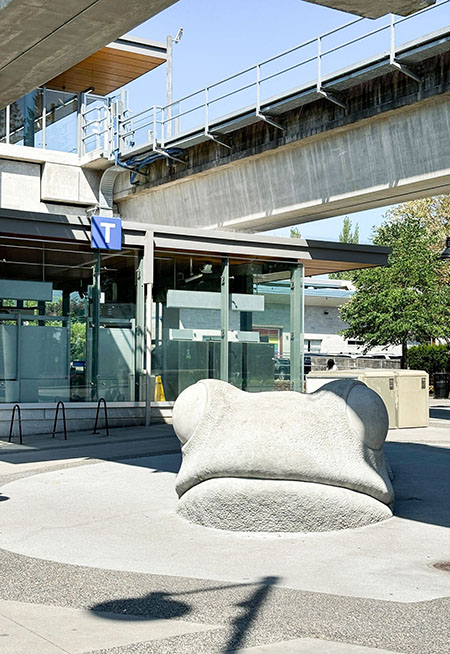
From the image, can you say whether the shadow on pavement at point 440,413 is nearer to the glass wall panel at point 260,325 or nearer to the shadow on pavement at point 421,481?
the glass wall panel at point 260,325

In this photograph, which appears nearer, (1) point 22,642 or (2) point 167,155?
(1) point 22,642

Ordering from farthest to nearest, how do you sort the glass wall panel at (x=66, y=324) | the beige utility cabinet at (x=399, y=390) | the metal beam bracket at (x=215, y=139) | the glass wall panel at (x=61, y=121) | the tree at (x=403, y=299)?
the tree at (x=403, y=299) → the glass wall panel at (x=61, y=121) → the metal beam bracket at (x=215, y=139) → the beige utility cabinet at (x=399, y=390) → the glass wall panel at (x=66, y=324)

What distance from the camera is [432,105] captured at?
63.1 feet

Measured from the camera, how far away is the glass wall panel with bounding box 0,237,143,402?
19.6 metres

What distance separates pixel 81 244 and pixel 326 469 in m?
12.8

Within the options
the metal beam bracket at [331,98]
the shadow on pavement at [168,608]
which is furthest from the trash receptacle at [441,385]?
the shadow on pavement at [168,608]

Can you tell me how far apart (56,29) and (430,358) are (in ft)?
110

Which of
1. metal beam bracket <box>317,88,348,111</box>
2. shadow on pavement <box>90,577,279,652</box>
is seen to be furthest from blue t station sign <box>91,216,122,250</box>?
shadow on pavement <box>90,577,279,652</box>

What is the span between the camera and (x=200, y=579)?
6988mm

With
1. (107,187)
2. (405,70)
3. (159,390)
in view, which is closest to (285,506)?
(159,390)

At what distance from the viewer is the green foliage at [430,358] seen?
41312mm

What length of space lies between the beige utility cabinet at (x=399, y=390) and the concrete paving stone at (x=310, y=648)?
1419 cm

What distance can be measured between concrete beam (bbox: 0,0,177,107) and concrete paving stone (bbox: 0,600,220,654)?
6.79 metres

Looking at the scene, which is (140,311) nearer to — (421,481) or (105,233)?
(105,233)
